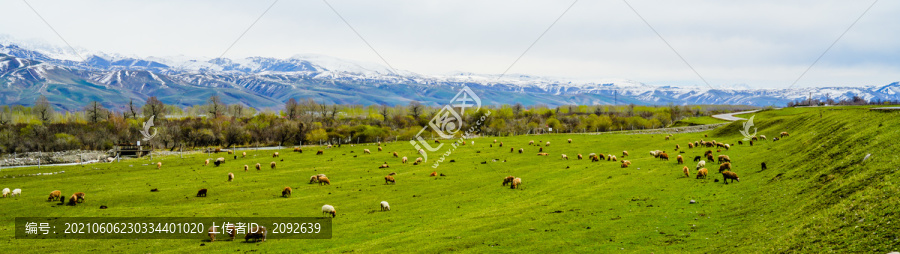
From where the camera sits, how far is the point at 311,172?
60.8 meters

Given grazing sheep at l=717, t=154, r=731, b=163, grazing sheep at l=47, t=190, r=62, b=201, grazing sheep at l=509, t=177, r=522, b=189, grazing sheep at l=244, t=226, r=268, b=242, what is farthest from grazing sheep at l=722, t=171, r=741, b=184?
grazing sheep at l=47, t=190, r=62, b=201

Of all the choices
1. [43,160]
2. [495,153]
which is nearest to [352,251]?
[495,153]

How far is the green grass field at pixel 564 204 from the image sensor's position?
59.0 ft

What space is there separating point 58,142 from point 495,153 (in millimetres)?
123585

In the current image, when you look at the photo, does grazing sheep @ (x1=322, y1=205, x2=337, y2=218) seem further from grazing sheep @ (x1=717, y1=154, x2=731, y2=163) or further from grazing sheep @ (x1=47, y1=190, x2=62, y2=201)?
grazing sheep @ (x1=717, y1=154, x2=731, y2=163)

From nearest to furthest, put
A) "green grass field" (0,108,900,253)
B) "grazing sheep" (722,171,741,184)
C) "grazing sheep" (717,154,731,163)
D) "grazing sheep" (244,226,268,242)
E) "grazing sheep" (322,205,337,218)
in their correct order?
"green grass field" (0,108,900,253)
"grazing sheep" (244,226,268,242)
"grazing sheep" (322,205,337,218)
"grazing sheep" (722,171,741,184)
"grazing sheep" (717,154,731,163)

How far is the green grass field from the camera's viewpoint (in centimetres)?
1798

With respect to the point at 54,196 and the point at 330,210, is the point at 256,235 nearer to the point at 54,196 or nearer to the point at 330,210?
the point at 330,210

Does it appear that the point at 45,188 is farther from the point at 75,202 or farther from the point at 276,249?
the point at 276,249

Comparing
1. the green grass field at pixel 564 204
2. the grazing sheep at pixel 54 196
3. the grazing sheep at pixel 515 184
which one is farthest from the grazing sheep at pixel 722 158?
the grazing sheep at pixel 54 196

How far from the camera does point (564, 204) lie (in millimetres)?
32344

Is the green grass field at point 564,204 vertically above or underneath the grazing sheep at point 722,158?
underneath

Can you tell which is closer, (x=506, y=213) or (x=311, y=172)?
(x=506, y=213)

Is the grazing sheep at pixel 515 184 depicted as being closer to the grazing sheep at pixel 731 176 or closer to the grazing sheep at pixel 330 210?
the grazing sheep at pixel 731 176
